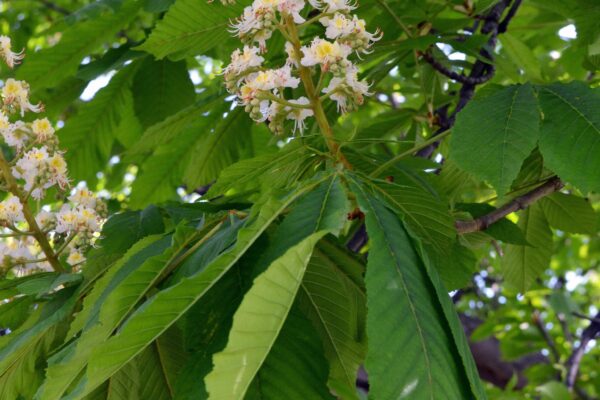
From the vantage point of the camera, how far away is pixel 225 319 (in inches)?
38.6

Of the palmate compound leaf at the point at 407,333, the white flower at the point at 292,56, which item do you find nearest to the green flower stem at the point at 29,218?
the white flower at the point at 292,56

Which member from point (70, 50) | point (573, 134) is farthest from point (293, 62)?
point (70, 50)

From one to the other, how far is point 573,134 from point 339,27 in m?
0.40

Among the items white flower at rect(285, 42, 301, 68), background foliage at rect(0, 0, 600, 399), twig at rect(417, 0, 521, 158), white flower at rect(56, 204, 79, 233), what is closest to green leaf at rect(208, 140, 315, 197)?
background foliage at rect(0, 0, 600, 399)

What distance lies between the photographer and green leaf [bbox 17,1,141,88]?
76.2 inches

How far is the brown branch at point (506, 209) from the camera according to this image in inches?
57.3

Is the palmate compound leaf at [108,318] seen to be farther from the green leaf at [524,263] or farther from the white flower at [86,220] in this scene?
the green leaf at [524,263]

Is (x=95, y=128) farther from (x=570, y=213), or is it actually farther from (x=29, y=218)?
(x=570, y=213)

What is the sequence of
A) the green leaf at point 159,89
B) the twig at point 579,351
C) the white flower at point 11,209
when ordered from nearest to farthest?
the white flower at point 11,209
the green leaf at point 159,89
the twig at point 579,351

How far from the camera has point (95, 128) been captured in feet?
7.09

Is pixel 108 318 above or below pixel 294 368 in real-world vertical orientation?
above

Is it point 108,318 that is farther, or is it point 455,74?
point 455,74

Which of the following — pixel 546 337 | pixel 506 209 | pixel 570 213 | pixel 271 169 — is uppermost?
pixel 271 169

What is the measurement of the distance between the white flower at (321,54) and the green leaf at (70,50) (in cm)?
92
